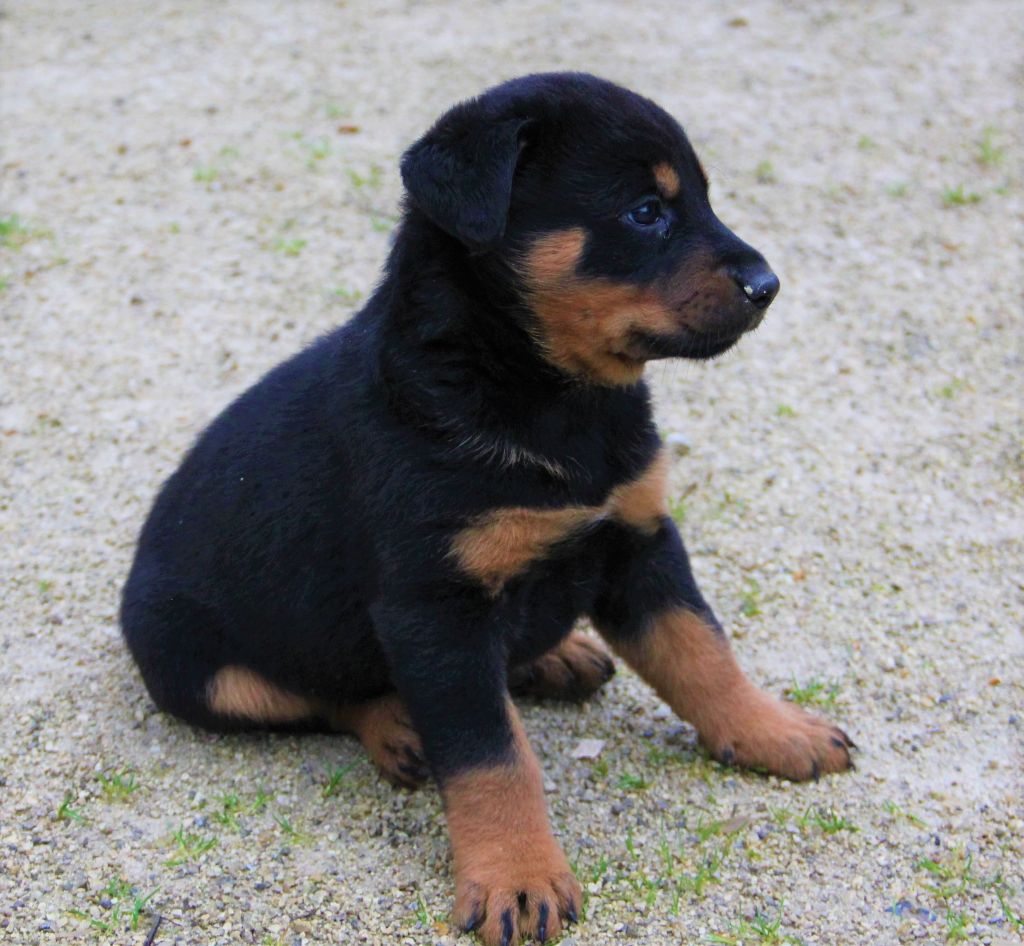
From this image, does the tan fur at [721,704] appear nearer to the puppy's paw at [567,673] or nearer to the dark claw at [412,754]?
the puppy's paw at [567,673]

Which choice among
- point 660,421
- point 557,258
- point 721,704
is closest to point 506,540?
point 557,258

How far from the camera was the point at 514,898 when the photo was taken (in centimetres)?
350

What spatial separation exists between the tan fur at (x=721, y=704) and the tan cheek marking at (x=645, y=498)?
13.4 inches

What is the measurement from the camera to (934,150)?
816 cm

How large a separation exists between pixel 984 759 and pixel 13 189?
6051 millimetres

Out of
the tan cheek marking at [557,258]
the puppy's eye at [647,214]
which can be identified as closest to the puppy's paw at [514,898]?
the tan cheek marking at [557,258]

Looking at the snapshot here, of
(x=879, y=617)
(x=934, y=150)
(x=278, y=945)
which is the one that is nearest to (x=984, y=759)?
(x=879, y=617)

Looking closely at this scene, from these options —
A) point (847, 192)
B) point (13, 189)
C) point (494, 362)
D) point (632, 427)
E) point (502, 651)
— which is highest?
point (494, 362)

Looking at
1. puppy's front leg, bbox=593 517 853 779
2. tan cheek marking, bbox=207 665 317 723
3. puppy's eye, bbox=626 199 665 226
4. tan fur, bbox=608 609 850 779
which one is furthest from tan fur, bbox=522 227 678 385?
tan cheek marking, bbox=207 665 317 723

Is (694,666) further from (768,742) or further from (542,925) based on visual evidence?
(542,925)

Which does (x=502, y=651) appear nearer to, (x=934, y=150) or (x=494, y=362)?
(x=494, y=362)

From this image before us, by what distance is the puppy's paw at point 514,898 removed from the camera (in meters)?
3.48

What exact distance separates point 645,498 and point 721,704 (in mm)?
750

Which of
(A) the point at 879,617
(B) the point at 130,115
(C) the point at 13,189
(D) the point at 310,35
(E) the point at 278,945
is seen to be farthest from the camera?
(D) the point at 310,35
